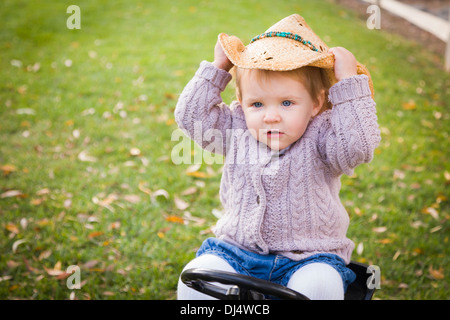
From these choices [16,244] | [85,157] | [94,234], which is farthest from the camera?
[85,157]

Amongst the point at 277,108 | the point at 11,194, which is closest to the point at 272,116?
the point at 277,108

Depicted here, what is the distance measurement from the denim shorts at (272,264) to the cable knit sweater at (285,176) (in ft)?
0.11

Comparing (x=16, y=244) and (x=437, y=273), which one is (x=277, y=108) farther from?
(x=16, y=244)

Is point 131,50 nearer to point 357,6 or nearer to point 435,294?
point 435,294

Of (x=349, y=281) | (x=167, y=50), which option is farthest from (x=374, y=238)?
(x=167, y=50)

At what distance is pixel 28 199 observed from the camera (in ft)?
11.1

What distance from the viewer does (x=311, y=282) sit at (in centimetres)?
165

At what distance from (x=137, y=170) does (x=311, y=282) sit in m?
2.50

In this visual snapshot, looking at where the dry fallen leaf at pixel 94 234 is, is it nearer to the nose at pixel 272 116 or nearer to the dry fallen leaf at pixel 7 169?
the dry fallen leaf at pixel 7 169

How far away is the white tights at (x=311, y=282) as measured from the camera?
1633 mm

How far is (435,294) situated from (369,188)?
1207 millimetres

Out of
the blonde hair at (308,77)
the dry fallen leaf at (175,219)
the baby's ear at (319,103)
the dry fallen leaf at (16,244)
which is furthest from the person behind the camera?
the dry fallen leaf at (175,219)

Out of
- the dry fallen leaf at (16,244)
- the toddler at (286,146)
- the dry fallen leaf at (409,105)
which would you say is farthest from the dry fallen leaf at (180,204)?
the dry fallen leaf at (409,105)

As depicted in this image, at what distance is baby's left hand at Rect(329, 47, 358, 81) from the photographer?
1.72m
